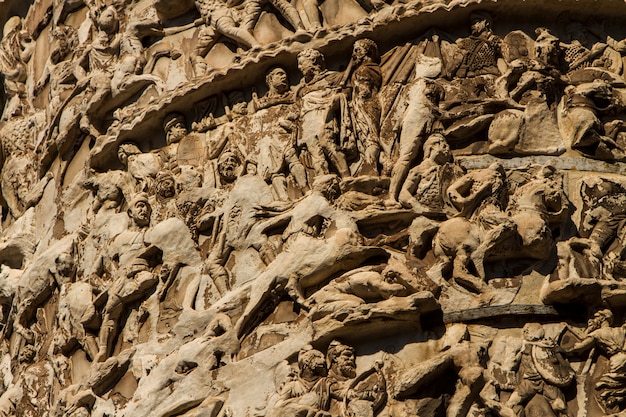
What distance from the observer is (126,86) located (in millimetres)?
18484

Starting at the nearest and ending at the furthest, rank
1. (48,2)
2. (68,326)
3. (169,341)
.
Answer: (169,341) < (68,326) < (48,2)

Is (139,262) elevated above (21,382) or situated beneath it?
elevated above

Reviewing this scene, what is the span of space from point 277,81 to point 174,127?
1.11 m

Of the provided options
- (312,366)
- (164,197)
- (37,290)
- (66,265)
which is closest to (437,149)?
(312,366)

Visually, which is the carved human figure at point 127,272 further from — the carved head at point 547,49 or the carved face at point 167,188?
the carved head at point 547,49

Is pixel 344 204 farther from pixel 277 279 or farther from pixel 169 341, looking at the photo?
pixel 169 341

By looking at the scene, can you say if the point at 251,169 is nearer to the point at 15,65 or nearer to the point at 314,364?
the point at 314,364

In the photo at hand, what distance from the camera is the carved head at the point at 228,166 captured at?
17.3m

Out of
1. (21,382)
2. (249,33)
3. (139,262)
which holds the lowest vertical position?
(21,382)

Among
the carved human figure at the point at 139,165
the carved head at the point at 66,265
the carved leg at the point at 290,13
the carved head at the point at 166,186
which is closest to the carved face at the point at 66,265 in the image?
the carved head at the point at 66,265

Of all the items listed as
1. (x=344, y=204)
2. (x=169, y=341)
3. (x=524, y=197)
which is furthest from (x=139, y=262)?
(x=524, y=197)

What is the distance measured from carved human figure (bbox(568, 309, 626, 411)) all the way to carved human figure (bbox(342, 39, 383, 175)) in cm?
238

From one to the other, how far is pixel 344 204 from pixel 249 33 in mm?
2334

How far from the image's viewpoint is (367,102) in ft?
56.4
